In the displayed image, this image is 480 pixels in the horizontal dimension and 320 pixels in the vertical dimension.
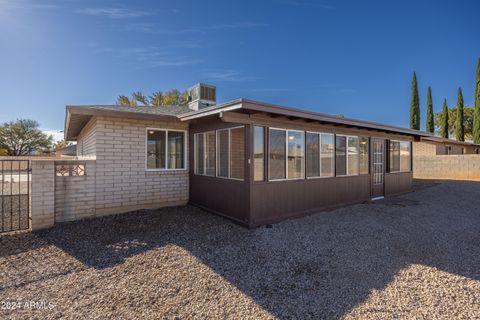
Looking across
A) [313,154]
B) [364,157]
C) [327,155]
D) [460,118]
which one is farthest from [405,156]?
[460,118]

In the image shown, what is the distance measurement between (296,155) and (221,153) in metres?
2.01

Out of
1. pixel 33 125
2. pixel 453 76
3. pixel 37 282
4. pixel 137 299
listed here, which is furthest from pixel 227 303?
pixel 33 125

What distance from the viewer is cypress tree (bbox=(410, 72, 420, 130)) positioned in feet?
82.2

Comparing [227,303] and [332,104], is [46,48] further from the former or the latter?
[332,104]

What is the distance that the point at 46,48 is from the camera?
27.9 ft

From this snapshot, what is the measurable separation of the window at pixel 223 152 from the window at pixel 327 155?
9.39ft

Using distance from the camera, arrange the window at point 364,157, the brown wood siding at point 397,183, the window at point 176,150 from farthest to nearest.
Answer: the brown wood siding at point 397,183, the window at point 364,157, the window at point 176,150

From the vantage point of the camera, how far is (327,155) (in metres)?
7.11

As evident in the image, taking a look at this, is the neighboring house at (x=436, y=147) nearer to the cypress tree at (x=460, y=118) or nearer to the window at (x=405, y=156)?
the cypress tree at (x=460, y=118)

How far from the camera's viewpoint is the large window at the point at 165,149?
22.8 feet

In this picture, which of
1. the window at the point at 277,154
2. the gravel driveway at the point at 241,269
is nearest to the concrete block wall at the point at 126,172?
the gravel driveway at the point at 241,269

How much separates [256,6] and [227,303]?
10.6 m

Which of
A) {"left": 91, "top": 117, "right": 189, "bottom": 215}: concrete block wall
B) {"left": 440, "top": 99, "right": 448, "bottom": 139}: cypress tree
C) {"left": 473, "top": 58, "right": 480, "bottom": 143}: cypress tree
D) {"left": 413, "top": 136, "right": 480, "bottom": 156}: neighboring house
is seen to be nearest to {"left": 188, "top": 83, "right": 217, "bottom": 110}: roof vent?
{"left": 91, "top": 117, "right": 189, "bottom": 215}: concrete block wall

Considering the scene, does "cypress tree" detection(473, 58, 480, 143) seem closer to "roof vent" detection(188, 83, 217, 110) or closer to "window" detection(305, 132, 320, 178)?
"window" detection(305, 132, 320, 178)
